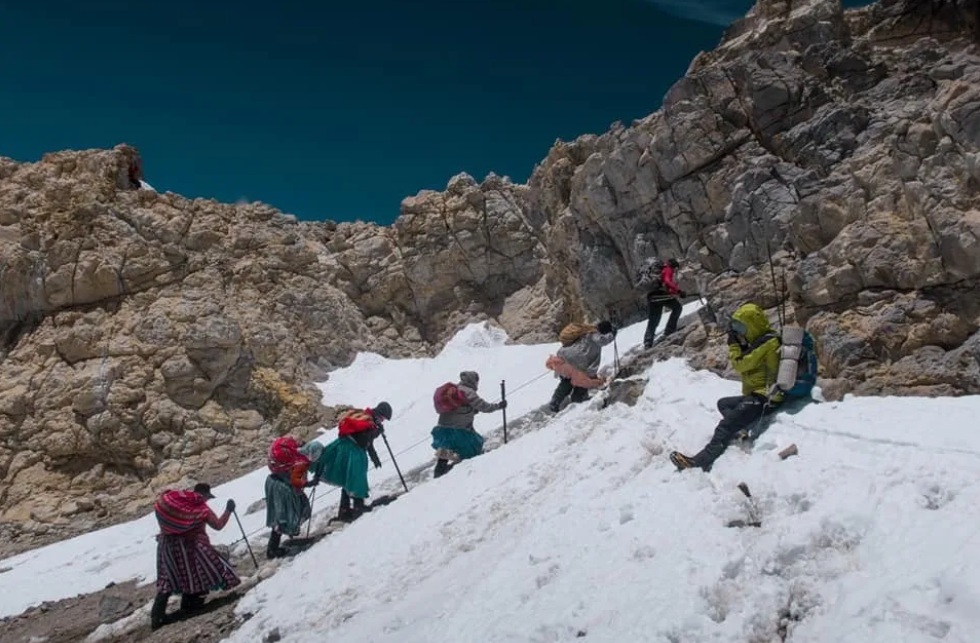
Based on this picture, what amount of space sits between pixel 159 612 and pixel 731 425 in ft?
27.8

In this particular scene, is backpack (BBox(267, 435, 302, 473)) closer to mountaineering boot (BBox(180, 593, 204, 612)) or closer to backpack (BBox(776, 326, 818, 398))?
mountaineering boot (BBox(180, 593, 204, 612))

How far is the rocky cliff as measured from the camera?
34.0 ft

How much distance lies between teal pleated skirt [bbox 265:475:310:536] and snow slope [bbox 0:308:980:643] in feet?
3.69

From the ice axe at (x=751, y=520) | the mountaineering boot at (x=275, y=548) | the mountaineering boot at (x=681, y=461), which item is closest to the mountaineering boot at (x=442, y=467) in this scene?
the mountaineering boot at (x=275, y=548)

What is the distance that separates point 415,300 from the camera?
36219 mm

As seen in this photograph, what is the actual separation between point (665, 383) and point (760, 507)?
4.73m

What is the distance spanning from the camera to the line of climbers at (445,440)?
8.38 metres

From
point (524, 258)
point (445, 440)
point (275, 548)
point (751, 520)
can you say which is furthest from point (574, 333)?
point (524, 258)

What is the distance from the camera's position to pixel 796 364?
8242mm

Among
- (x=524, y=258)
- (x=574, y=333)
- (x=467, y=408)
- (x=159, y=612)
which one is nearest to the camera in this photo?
(x=159, y=612)

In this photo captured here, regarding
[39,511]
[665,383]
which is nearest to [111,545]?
[39,511]

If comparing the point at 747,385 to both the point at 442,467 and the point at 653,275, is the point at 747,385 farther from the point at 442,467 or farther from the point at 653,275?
the point at 653,275

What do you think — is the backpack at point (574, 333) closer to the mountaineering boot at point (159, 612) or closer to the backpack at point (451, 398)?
the backpack at point (451, 398)

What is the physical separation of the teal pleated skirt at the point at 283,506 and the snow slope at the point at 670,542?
3.69ft
